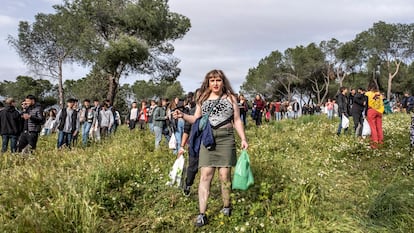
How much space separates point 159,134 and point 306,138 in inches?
171

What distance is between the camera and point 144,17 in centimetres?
2697

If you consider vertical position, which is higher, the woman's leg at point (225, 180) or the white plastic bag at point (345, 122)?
the white plastic bag at point (345, 122)

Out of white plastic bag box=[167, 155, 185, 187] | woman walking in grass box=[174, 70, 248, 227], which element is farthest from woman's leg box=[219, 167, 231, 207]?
white plastic bag box=[167, 155, 185, 187]

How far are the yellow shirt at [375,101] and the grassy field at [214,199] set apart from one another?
198 centimetres

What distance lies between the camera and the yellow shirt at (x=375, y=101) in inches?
353

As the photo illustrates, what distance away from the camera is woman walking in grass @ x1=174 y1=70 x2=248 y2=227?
4.36m

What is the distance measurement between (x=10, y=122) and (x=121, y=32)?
18.9 m

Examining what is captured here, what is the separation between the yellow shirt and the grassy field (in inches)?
77.9

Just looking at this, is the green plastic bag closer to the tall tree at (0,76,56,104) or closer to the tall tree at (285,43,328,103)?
the tall tree at (285,43,328,103)

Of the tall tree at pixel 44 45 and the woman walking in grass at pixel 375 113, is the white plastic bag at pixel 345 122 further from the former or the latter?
the tall tree at pixel 44 45

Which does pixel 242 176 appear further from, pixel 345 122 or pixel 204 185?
pixel 345 122

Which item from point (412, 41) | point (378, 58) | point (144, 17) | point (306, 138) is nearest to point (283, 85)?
point (378, 58)

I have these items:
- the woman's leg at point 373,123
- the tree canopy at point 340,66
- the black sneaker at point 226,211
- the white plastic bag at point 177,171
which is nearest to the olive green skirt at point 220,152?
the black sneaker at point 226,211

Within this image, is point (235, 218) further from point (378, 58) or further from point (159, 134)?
point (378, 58)
